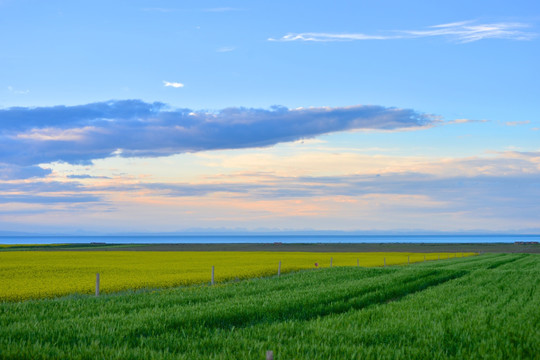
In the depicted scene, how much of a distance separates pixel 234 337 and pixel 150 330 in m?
2.48

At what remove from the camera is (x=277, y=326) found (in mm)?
15609

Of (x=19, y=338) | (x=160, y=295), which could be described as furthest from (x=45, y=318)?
(x=160, y=295)

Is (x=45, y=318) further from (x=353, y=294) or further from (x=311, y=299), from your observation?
(x=353, y=294)

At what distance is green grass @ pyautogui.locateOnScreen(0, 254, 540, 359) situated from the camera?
1242cm

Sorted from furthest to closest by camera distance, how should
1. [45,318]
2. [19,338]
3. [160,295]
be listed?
1. [160,295]
2. [45,318]
3. [19,338]

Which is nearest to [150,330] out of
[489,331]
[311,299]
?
[311,299]

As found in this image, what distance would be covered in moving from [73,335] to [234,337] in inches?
169

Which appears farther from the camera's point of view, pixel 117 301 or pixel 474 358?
pixel 117 301

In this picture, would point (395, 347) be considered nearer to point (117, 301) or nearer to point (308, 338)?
point (308, 338)

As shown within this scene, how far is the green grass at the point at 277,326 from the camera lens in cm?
1242

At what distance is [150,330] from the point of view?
1482 centimetres

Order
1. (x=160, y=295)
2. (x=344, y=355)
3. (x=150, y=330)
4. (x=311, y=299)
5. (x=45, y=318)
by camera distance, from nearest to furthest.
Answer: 1. (x=344, y=355)
2. (x=150, y=330)
3. (x=45, y=318)
4. (x=311, y=299)
5. (x=160, y=295)

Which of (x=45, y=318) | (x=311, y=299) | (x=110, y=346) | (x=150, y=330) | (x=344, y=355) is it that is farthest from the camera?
(x=311, y=299)

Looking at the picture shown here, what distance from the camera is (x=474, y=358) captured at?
12133mm
